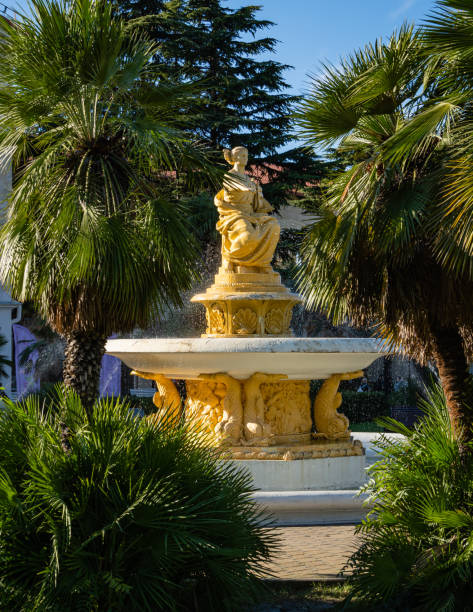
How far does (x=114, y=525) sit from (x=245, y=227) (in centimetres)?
661

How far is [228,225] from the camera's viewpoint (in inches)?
408

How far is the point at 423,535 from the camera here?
4660 mm

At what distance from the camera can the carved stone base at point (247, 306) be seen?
9.83 m

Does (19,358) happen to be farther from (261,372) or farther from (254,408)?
(261,372)

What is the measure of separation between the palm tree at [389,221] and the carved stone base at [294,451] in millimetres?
3182

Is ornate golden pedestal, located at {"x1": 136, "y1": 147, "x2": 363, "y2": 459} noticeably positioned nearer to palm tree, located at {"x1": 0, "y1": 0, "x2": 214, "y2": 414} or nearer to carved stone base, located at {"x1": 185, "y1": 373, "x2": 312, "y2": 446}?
carved stone base, located at {"x1": 185, "y1": 373, "x2": 312, "y2": 446}

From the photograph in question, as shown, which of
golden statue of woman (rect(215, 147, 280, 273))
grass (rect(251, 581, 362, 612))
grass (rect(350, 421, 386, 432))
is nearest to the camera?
grass (rect(251, 581, 362, 612))

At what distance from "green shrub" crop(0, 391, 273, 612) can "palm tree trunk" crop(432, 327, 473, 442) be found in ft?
6.06

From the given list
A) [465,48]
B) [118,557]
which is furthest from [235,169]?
[118,557]

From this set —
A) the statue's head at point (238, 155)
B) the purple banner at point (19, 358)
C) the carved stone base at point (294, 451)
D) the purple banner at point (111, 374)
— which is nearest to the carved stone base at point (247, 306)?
the carved stone base at point (294, 451)

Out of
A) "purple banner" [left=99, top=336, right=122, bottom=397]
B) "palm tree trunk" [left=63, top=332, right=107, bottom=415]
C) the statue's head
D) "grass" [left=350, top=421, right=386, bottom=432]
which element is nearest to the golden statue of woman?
the statue's head

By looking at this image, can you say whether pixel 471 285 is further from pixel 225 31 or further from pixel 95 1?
pixel 225 31

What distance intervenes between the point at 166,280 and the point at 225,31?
22775 mm

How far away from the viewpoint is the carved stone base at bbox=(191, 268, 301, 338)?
983 cm
